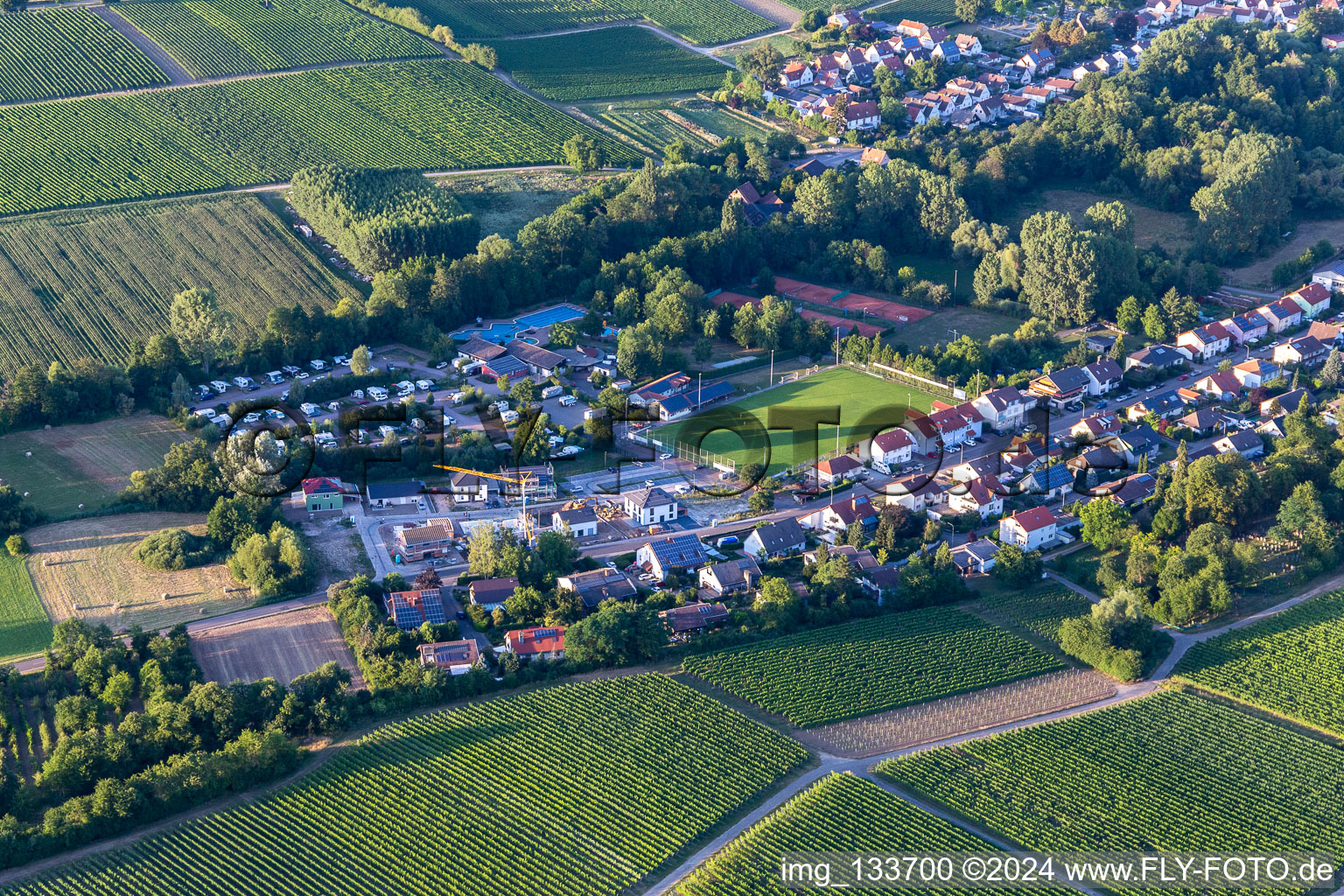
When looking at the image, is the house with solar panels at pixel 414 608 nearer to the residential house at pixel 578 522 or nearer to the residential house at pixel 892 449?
the residential house at pixel 578 522

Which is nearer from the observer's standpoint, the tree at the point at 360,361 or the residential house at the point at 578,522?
the residential house at the point at 578,522

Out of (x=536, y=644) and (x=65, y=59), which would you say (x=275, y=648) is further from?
(x=65, y=59)

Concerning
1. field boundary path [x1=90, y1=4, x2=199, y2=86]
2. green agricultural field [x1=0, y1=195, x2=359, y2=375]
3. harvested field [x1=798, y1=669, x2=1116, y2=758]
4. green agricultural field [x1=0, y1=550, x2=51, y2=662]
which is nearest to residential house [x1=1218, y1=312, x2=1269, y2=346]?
harvested field [x1=798, y1=669, x2=1116, y2=758]

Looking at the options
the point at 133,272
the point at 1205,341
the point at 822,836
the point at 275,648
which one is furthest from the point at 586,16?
the point at 822,836

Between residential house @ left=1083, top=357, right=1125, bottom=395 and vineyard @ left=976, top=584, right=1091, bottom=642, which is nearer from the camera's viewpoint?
vineyard @ left=976, top=584, right=1091, bottom=642

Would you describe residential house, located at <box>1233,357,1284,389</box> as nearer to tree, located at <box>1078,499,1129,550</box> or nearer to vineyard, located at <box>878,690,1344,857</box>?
tree, located at <box>1078,499,1129,550</box>

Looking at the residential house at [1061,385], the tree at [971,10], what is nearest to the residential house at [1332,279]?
the residential house at [1061,385]
